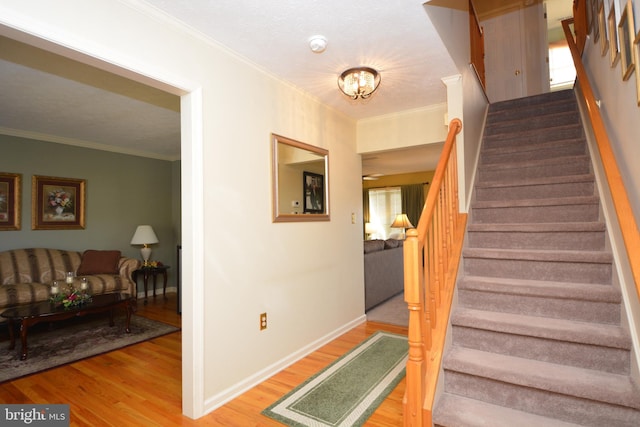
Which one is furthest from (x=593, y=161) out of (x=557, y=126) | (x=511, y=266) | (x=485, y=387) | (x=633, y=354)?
(x=485, y=387)

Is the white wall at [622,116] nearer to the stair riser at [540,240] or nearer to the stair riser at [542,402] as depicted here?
the stair riser at [540,240]

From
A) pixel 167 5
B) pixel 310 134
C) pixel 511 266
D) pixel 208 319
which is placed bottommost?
pixel 208 319

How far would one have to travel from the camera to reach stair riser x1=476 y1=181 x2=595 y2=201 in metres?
2.52

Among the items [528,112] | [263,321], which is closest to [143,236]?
[263,321]

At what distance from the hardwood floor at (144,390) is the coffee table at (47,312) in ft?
1.94

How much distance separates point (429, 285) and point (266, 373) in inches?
59.7

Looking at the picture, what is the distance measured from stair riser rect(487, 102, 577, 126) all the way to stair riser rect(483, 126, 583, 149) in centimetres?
40

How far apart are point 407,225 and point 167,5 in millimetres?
7193

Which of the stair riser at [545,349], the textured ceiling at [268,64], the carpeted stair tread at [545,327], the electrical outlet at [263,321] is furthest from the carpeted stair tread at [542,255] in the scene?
the electrical outlet at [263,321]

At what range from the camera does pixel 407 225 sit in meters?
8.20

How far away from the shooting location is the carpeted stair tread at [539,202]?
2.35 meters

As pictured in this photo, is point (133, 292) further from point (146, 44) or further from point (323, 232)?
point (146, 44)

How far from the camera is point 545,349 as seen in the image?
5.90ft

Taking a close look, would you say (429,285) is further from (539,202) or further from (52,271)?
(52,271)
